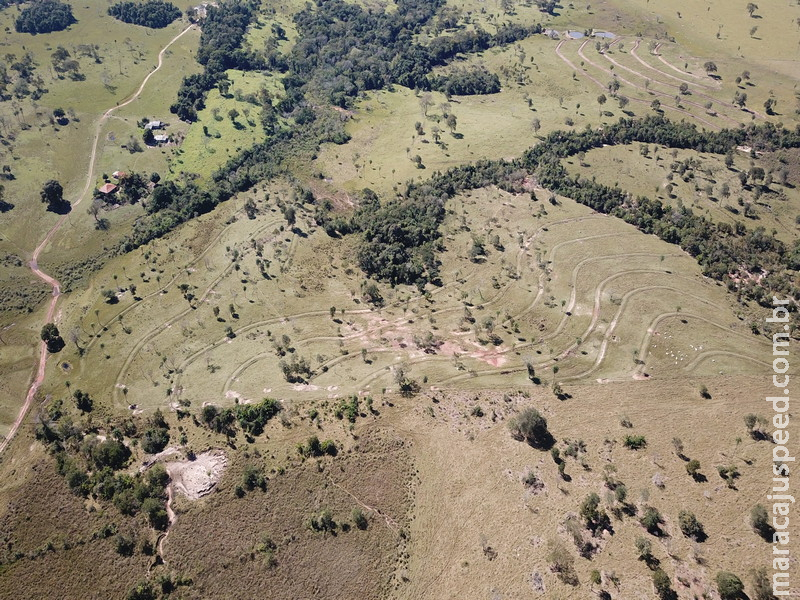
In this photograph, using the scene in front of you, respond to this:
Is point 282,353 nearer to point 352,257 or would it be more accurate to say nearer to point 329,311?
point 329,311

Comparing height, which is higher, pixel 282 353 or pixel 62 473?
pixel 282 353

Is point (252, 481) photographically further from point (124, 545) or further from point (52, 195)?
point (52, 195)

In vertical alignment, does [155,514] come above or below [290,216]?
below

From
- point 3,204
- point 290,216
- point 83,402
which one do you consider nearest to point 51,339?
point 83,402

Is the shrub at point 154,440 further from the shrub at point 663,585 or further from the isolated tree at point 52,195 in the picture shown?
the isolated tree at point 52,195

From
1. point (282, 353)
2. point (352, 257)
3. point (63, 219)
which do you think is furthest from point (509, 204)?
point (63, 219)

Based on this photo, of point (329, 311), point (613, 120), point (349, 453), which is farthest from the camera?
point (613, 120)

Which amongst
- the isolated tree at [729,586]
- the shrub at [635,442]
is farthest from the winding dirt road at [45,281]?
the isolated tree at [729,586]
